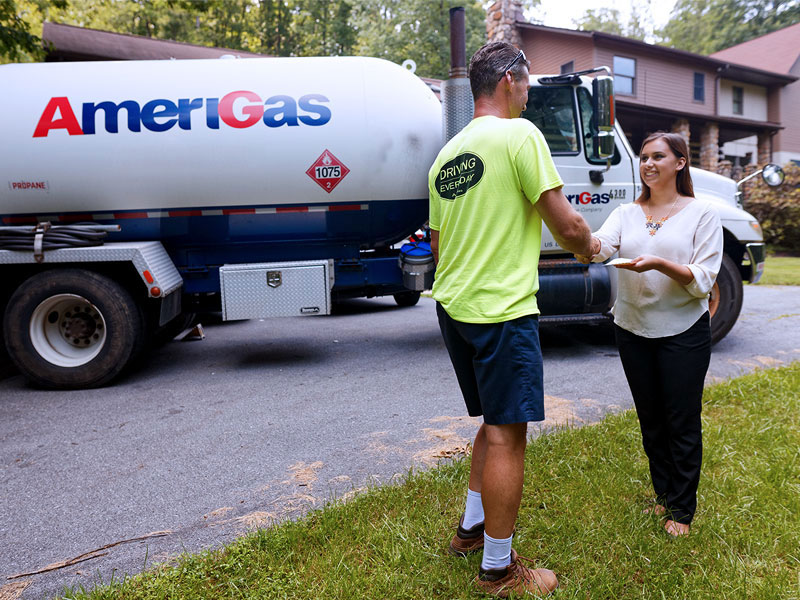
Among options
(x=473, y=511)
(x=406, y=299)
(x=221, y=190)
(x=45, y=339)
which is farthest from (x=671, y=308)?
(x=406, y=299)

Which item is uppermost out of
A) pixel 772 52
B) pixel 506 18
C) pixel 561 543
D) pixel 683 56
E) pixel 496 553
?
pixel 772 52

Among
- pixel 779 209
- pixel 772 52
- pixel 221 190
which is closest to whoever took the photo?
pixel 221 190

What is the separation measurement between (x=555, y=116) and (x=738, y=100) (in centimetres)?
2357

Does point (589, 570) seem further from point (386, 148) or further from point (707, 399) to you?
point (386, 148)

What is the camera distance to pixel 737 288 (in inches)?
237

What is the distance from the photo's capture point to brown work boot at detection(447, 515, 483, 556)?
2363 mm

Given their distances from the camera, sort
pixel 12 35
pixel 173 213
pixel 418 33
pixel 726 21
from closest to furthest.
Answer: pixel 173 213 → pixel 12 35 → pixel 418 33 → pixel 726 21

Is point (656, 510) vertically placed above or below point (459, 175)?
below

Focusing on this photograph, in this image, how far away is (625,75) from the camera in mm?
20578

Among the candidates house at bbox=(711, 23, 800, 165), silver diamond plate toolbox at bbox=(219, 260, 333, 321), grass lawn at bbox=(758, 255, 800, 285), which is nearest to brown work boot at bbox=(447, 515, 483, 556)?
silver diamond plate toolbox at bbox=(219, 260, 333, 321)

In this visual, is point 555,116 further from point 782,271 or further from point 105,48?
point 105,48

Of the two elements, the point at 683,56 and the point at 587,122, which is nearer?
the point at 587,122

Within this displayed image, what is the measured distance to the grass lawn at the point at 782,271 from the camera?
37.0 ft

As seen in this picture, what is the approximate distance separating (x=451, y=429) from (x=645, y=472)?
1.28m
